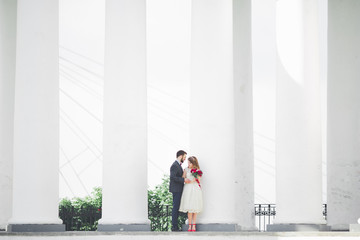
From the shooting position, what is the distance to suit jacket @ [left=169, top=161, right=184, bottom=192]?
344 feet

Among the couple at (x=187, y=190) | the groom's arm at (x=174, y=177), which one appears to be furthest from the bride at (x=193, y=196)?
the groom's arm at (x=174, y=177)

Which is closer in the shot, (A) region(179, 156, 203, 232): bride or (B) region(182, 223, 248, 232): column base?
(A) region(179, 156, 203, 232): bride

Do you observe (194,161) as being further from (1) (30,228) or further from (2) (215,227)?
(1) (30,228)

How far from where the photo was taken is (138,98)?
4080 inches

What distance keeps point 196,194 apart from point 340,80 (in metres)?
37.3

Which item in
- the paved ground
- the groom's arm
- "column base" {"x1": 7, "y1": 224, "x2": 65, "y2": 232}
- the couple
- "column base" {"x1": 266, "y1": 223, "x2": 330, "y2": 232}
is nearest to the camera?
the paved ground

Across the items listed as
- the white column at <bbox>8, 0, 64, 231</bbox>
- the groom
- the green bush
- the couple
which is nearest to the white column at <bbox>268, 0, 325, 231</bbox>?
the couple

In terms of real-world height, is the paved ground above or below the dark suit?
below

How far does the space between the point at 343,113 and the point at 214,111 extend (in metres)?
30.1

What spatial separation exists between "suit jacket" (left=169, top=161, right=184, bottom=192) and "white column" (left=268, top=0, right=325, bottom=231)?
1315 cm

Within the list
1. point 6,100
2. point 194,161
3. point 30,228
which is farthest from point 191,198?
point 6,100

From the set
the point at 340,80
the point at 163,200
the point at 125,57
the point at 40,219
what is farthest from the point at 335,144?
the point at 163,200

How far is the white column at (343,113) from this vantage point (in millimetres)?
123938

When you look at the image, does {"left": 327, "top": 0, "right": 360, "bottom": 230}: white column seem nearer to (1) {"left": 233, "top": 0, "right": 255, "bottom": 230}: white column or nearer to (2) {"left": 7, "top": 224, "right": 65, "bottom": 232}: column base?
(1) {"left": 233, "top": 0, "right": 255, "bottom": 230}: white column
